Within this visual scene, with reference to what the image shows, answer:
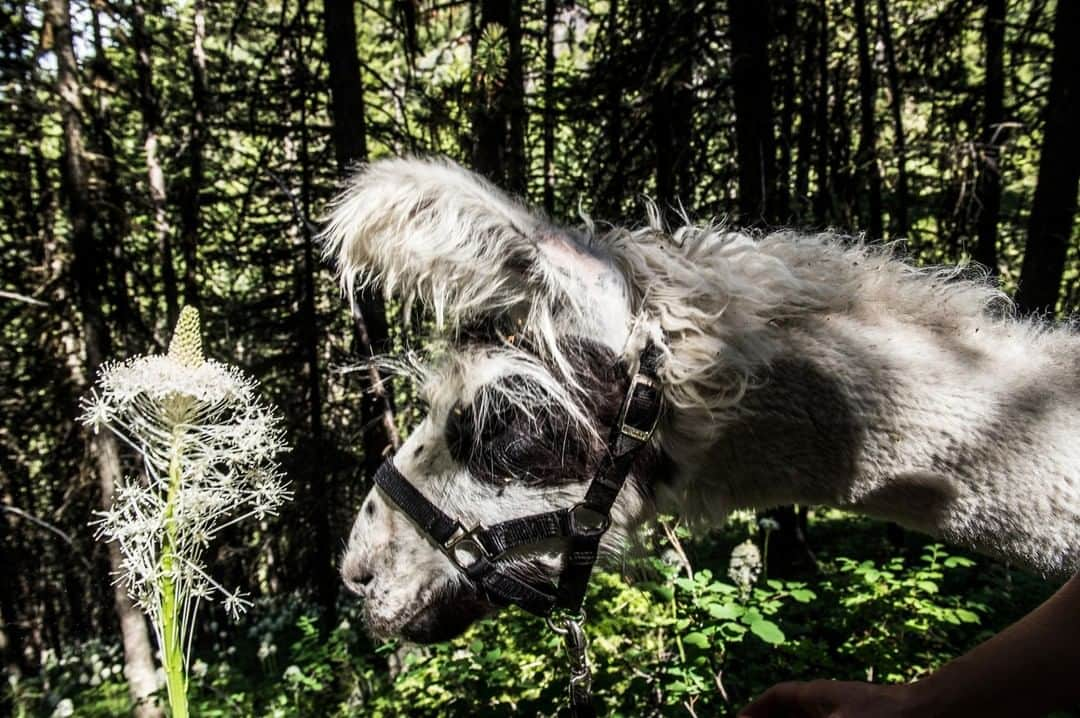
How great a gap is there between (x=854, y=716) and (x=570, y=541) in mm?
871

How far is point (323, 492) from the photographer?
276 inches

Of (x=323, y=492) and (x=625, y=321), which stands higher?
(x=625, y=321)

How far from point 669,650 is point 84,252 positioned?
5.14 m

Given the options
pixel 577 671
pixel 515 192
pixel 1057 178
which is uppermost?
pixel 1057 178

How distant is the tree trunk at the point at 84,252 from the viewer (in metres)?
4.68

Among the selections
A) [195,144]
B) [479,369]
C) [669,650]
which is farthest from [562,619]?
[195,144]

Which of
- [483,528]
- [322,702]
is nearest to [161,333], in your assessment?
[322,702]

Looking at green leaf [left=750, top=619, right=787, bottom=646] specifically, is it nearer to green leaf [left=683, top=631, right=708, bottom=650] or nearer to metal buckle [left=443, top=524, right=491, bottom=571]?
green leaf [left=683, top=631, right=708, bottom=650]

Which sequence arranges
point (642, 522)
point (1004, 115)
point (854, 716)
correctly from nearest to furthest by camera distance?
point (854, 716) < point (642, 522) < point (1004, 115)

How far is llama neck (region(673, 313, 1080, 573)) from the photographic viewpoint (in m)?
1.46

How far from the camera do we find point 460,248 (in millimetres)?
1569

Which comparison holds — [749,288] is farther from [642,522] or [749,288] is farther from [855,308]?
[642,522]

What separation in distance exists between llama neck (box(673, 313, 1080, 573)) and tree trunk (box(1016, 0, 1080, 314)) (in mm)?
3489

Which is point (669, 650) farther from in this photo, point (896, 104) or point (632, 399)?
point (896, 104)
